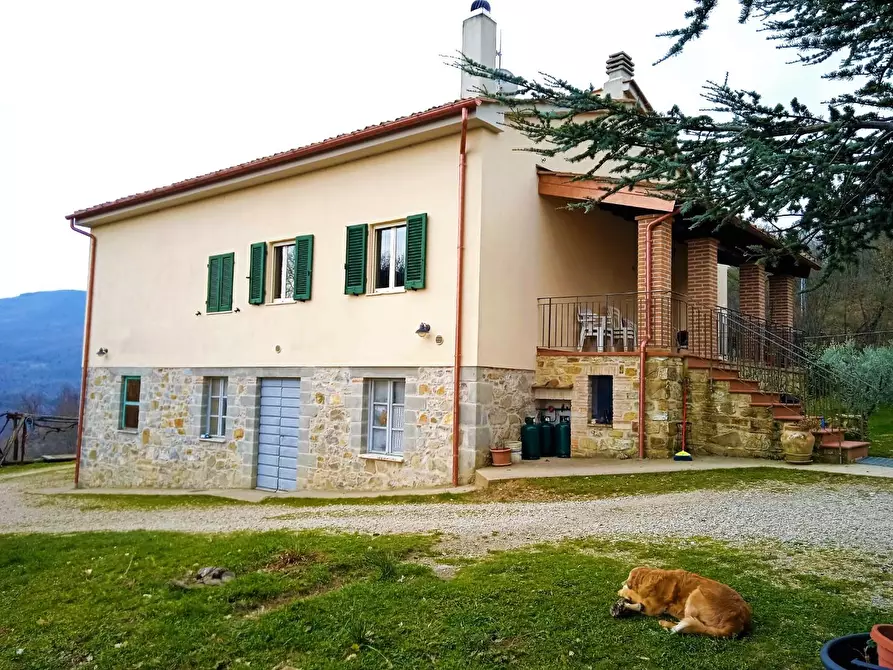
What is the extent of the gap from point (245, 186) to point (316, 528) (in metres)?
8.58

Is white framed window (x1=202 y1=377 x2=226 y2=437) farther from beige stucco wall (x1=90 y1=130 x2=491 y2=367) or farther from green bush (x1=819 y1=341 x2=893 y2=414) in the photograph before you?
green bush (x1=819 y1=341 x2=893 y2=414)

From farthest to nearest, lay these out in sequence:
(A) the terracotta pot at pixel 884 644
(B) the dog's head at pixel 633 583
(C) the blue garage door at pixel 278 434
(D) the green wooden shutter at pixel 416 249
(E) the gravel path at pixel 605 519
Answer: (C) the blue garage door at pixel 278 434 → (D) the green wooden shutter at pixel 416 249 → (E) the gravel path at pixel 605 519 → (B) the dog's head at pixel 633 583 → (A) the terracotta pot at pixel 884 644

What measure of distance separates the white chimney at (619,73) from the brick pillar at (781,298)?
6.24m

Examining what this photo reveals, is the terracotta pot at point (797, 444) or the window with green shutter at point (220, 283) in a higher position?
the window with green shutter at point (220, 283)

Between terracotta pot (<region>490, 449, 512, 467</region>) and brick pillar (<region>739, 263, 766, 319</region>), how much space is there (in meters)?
7.27

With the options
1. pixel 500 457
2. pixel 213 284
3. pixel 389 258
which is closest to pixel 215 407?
pixel 213 284

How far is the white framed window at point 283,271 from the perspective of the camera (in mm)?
12992

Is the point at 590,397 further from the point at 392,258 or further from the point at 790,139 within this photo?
the point at 790,139

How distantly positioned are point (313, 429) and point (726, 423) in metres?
6.98

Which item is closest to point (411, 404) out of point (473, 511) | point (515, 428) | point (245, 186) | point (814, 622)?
point (515, 428)

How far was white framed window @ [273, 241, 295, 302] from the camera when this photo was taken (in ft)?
42.6

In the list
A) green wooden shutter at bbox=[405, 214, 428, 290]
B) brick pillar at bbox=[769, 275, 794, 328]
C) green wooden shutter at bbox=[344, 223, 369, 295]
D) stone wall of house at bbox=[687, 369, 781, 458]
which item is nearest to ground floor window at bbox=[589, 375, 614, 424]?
stone wall of house at bbox=[687, 369, 781, 458]

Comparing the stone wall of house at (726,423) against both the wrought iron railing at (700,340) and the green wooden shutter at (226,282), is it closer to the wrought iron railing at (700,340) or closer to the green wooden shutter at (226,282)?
the wrought iron railing at (700,340)

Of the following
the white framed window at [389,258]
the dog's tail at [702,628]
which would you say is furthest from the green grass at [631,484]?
the dog's tail at [702,628]
